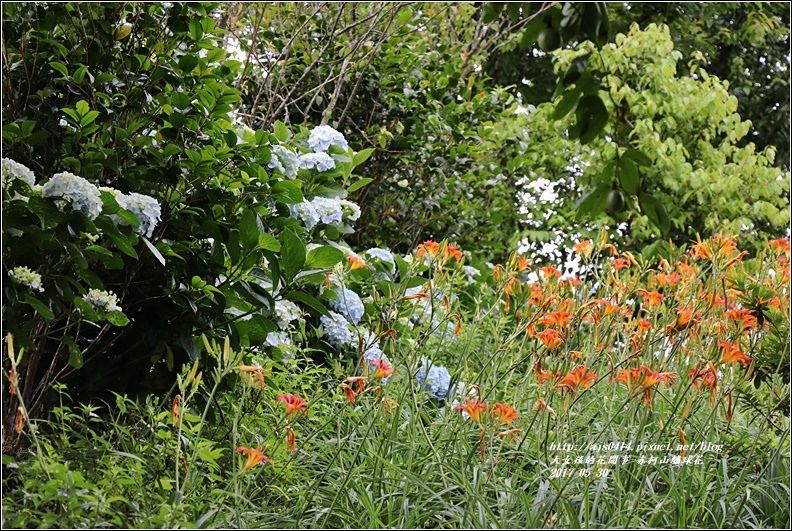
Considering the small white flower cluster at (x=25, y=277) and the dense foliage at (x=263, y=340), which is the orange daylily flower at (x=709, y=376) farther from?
the small white flower cluster at (x=25, y=277)

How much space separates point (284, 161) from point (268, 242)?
0.54 meters

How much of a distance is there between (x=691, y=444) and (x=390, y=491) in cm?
90

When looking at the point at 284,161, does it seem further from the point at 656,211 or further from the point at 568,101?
the point at 656,211

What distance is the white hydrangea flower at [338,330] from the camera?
2910 millimetres

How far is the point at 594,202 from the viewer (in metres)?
1.38

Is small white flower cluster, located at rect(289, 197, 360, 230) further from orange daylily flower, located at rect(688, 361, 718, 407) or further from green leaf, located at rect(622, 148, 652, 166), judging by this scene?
green leaf, located at rect(622, 148, 652, 166)

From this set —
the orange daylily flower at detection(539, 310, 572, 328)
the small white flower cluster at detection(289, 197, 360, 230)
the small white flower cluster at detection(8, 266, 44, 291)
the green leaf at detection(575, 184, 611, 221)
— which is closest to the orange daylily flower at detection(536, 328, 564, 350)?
the orange daylily flower at detection(539, 310, 572, 328)

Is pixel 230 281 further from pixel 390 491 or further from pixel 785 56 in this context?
pixel 785 56

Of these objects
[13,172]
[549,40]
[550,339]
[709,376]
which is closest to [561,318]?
[550,339]

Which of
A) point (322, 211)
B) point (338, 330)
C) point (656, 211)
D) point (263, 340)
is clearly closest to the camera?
point (656, 211)

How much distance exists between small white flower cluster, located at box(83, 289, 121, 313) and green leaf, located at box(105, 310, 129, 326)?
34 millimetres

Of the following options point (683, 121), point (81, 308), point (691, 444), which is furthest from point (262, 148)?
point (683, 121)

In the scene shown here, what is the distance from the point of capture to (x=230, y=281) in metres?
2.16

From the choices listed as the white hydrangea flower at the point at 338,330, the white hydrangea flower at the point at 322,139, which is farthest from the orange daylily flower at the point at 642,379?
the white hydrangea flower at the point at 322,139
